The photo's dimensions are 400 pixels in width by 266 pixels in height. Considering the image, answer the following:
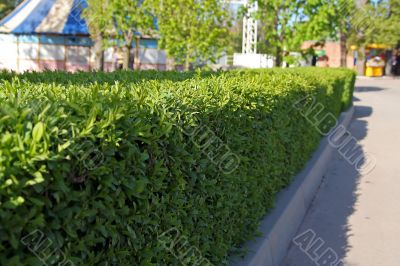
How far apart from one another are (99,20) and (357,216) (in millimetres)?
13387

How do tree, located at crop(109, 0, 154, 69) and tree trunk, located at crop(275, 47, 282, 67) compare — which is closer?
tree, located at crop(109, 0, 154, 69)

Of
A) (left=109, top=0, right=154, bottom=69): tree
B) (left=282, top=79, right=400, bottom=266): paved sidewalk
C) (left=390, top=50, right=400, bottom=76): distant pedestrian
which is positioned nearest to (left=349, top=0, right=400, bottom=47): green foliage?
(left=390, top=50, right=400, bottom=76): distant pedestrian

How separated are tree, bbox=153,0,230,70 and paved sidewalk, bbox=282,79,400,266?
5717 mm

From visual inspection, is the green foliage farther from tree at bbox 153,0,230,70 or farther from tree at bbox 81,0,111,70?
tree at bbox 153,0,230,70

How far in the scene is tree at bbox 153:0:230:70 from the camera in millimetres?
14445

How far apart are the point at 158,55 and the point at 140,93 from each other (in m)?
25.6

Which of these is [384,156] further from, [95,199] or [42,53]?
[42,53]

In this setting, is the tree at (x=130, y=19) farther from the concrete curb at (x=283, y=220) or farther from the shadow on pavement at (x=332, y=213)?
the concrete curb at (x=283, y=220)

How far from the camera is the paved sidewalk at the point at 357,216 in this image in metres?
5.23

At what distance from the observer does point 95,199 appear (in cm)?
206

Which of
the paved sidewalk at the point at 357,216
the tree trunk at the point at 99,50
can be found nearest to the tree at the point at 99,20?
the tree trunk at the point at 99,50

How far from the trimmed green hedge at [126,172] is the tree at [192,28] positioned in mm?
10292

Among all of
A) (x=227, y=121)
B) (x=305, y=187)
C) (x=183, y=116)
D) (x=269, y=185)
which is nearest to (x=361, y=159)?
(x=305, y=187)

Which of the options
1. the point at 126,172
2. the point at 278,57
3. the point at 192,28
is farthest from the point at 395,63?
the point at 126,172
